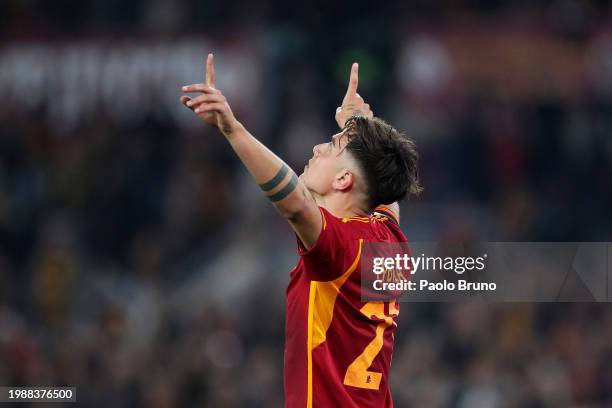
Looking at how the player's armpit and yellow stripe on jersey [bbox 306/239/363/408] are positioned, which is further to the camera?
yellow stripe on jersey [bbox 306/239/363/408]

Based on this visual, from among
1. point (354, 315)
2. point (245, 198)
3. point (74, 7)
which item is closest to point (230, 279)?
point (245, 198)

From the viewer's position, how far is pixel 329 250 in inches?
176

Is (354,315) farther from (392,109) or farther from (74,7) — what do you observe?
(74,7)

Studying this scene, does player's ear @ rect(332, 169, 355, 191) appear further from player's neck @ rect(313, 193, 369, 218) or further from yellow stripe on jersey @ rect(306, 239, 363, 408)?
yellow stripe on jersey @ rect(306, 239, 363, 408)

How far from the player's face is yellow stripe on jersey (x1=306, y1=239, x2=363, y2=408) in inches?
16.0

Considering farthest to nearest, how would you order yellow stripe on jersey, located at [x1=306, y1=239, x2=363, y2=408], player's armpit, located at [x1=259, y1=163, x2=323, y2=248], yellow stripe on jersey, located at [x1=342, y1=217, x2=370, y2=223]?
yellow stripe on jersey, located at [x1=342, y1=217, x2=370, y2=223] < yellow stripe on jersey, located at [x1=306, y1=239, x2=363, y2=408] < player's armpit, located at [x1=259, y1=163, x2=323, y2=248]

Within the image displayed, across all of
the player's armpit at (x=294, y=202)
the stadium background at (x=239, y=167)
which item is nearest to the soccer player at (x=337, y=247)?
the player's armpit at (x=294, y=202)

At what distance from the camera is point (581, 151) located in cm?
1223

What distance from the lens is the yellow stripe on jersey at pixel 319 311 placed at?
471 centimetres

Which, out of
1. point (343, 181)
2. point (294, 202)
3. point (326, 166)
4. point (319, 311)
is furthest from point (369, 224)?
point (294, 202)

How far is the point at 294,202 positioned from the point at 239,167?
8.58 metres

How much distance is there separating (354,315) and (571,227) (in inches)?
272

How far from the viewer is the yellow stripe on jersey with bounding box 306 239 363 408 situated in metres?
4.71

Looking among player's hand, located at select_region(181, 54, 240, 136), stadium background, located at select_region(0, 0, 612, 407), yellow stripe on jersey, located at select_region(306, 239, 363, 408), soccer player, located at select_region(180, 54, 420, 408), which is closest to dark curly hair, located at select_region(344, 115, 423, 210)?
soccer player, located at select_region(180, 54, 420, 408)
